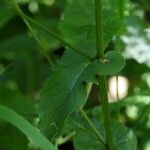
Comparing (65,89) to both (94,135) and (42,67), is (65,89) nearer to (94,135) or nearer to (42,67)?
(94,135)

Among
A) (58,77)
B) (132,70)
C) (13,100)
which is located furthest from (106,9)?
(132,70)

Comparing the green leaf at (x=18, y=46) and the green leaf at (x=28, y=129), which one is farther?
the green leaf at (x=18, y=46)

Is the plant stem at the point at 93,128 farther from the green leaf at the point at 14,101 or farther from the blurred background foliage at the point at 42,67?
the green leaf at the point at 14,101

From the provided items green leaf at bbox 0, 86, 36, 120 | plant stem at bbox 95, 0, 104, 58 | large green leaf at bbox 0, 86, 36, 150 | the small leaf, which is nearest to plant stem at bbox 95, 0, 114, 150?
plant stem at bbox 95, 0, 104, 58

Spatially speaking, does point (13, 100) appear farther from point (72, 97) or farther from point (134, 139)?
point (72, 97)

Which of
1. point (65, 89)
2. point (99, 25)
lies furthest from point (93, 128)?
point (99, 25)

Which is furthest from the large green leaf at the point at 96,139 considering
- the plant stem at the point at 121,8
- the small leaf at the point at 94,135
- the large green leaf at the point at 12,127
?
the plant stem at the point at 121,8
